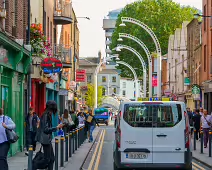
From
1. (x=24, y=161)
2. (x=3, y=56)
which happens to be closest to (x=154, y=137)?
(x=24, y=161)

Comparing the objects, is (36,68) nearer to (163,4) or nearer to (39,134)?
(39,134)

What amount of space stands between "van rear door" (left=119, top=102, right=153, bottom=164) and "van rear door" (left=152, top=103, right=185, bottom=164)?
5.6 inches

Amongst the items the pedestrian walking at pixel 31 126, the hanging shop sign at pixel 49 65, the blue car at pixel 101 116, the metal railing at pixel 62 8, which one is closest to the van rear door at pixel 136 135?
the pedestrian walking at pixel 31 126

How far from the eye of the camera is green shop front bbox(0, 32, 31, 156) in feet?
70.0

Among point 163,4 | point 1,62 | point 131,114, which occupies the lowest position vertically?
point 131,114

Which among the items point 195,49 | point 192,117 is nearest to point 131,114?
point 192,117

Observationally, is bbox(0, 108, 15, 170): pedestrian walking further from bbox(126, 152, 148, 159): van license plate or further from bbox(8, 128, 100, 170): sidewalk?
bbox(8, 128, 100, 170): sidewalk

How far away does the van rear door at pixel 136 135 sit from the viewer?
16.0 metres

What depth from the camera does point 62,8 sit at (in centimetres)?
4219

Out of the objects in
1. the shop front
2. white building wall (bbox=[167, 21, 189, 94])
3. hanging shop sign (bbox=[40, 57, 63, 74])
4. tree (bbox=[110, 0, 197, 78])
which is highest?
tree (bbox=[110, 0, 197, 78])

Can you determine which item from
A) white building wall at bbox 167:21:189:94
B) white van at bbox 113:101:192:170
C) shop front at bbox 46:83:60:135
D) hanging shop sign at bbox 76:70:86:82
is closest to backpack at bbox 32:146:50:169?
white van at bbox 113:101:192:170

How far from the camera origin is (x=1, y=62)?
811 inches

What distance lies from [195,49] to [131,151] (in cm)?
3927

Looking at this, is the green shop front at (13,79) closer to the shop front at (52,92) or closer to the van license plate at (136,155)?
the van license plate at (136,155)
